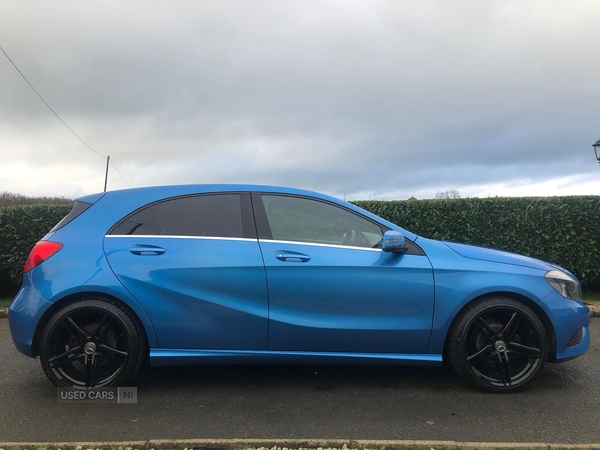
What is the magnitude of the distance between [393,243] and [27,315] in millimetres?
2628

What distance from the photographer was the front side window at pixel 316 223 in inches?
120

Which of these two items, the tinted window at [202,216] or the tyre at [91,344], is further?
the tinted window at [202,216]

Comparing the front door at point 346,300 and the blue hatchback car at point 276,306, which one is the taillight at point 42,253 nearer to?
the blue hatchback car at point 276,306

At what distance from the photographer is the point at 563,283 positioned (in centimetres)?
302

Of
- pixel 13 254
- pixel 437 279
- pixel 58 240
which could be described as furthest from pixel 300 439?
pixel 13 254

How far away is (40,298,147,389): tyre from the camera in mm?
2848

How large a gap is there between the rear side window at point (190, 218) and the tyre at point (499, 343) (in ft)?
5.81

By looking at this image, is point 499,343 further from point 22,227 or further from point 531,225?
point 22,227

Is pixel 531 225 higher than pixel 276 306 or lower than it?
higher

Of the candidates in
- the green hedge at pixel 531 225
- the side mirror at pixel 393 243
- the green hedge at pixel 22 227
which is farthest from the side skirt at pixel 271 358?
the green hedge at pixel 22 227

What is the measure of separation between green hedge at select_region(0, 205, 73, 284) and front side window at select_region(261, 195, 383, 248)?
5006 mm

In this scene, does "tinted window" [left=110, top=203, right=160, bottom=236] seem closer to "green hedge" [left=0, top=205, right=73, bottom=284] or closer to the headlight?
the headlight

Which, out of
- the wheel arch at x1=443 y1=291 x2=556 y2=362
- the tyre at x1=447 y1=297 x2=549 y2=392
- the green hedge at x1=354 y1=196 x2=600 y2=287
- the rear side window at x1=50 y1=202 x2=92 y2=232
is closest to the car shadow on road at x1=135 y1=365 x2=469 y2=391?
the tyre at x1=447 y1=297 x2=549 y2=392

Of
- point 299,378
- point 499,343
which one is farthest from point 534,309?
point 299,378
